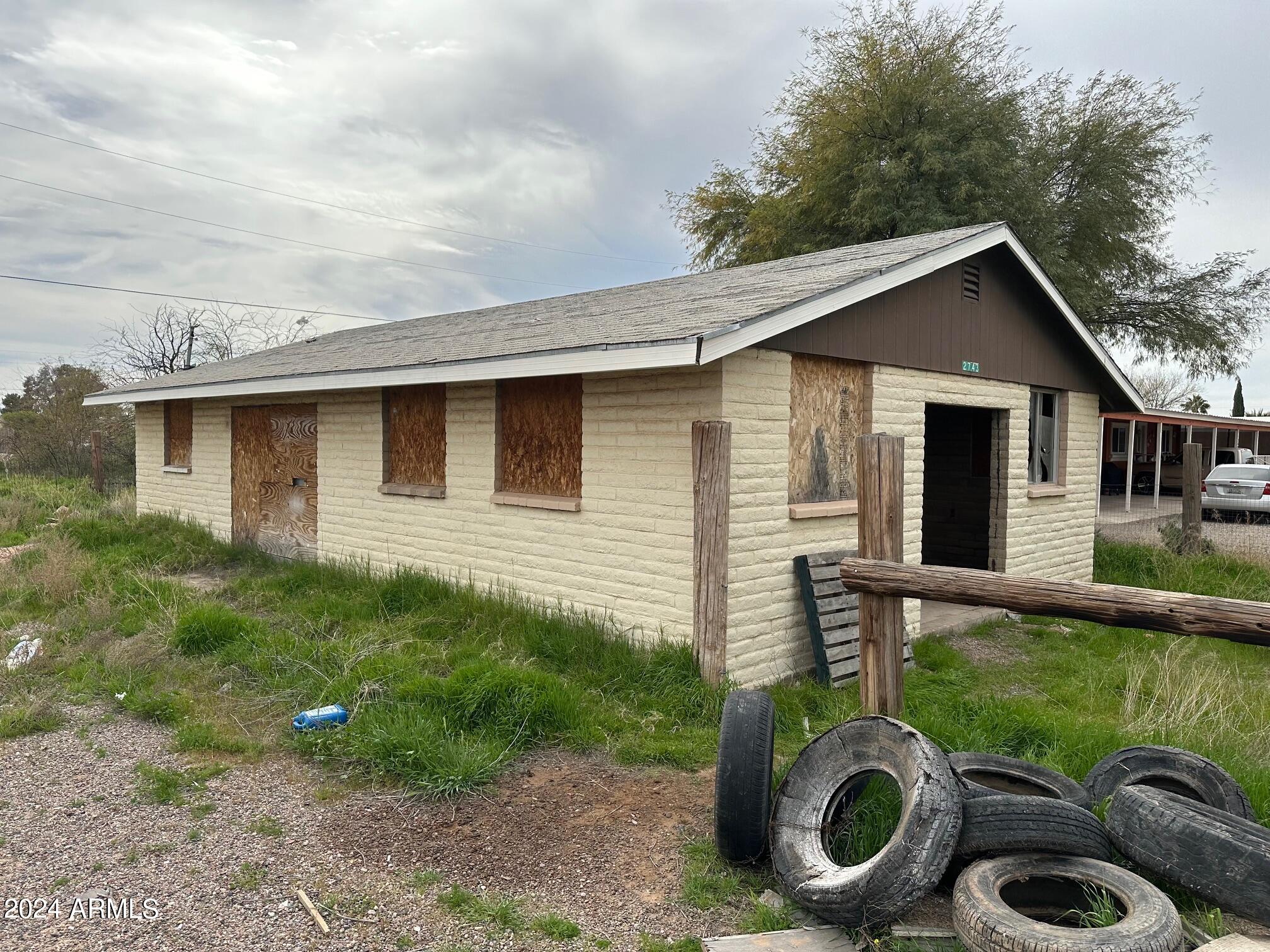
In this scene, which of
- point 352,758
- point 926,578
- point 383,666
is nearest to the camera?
A: point 926,578

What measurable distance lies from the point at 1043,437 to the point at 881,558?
749 centimetres

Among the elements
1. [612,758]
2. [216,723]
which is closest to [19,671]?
[216,723]

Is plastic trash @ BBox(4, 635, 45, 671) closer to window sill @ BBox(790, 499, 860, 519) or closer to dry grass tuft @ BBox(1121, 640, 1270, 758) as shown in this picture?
window sill @ BBox(790, 499, 860, 519)

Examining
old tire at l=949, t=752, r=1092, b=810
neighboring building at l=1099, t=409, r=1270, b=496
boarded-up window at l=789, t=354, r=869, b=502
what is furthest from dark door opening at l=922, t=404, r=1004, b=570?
neighboring building at l=1099, t=409, r=1270, b=496

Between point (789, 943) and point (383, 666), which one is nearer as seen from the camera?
point (789, 943)

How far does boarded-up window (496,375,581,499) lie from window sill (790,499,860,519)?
1.89 metres

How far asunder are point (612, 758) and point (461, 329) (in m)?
7.31

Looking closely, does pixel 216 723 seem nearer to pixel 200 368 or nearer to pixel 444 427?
pixel 444 427

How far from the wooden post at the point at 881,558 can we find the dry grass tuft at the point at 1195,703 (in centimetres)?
181

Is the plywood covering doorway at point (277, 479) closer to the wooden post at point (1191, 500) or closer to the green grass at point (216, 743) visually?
the green grass at point (216, 743)

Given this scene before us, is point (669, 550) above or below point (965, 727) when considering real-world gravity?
above

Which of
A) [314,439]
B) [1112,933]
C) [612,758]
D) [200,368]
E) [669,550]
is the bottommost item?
[612,758]

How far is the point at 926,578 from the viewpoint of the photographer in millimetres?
4211

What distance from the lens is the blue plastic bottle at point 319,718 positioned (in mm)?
5395
